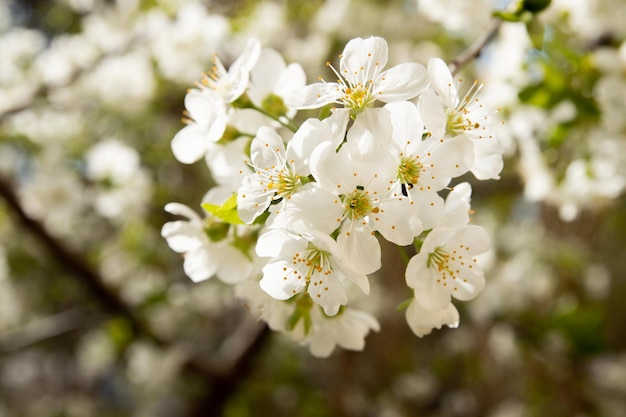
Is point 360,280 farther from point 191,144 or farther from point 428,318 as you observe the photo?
point 191,144

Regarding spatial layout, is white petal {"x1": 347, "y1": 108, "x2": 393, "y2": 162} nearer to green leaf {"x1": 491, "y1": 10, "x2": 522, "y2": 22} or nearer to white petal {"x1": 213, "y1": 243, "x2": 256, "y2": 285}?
white petal {"x1": 213, "y1": 243, "x2": 256, "y2": 285}

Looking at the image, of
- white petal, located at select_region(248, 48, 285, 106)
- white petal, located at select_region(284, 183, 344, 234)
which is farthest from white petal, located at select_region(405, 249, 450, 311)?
white petal, located at select_region(248, 48, 285, 106)

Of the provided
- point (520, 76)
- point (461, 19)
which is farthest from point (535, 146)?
point (461, 19)

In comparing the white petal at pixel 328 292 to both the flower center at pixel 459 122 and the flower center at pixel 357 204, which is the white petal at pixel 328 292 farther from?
→ the flower center at pixel 459 122

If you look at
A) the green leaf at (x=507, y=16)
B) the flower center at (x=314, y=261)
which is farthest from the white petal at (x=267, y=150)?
the green leaf at (x=507, y=16)

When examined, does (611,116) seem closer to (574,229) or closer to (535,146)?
(535,146)

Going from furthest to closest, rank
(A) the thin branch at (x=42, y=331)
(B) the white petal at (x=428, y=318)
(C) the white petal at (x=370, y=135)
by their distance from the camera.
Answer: (A) the thin branch at (x=42, y=331) → (B) the white petal at (x=428, y=318) → (C) the white petal at (x=370, y=135)
